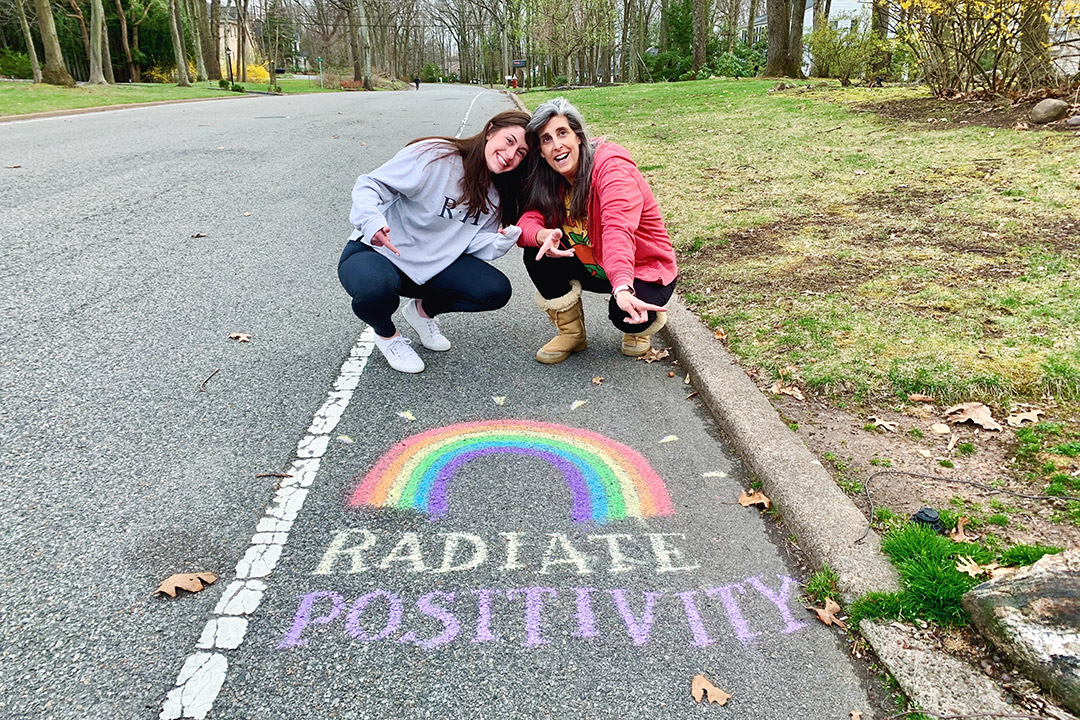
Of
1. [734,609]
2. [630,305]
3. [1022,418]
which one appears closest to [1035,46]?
[1022,418]

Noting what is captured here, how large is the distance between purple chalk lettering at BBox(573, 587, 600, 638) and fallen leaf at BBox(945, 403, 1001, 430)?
1.94 m

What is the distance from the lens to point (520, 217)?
3.90 meters

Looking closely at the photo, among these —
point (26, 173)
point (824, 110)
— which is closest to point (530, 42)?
point (824, 110)

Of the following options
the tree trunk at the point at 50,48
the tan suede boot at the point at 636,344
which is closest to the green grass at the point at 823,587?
the tan suede boot at the point at 636,344

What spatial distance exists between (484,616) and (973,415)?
2349mm

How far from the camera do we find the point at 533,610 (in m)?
2.20

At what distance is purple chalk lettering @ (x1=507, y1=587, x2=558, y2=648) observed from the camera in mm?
2086

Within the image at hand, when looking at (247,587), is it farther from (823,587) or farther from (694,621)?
(823,587)

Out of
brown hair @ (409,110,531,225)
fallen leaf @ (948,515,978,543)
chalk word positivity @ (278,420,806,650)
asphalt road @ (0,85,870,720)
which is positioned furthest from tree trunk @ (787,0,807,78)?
chalk word positivity @ (278,420,806,650)

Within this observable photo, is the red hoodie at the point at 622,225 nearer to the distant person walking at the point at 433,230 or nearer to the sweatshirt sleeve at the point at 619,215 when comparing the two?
the sweatshirt sleeve at the point at 619,215

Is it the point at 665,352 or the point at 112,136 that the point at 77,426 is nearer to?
the point at 665,352

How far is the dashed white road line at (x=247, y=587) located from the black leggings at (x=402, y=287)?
564 millimetres

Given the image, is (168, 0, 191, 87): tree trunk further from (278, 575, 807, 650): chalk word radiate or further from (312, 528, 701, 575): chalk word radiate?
(278, 575, 807, 650): chalk word radiate

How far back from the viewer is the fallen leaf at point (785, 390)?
11.4 feet
